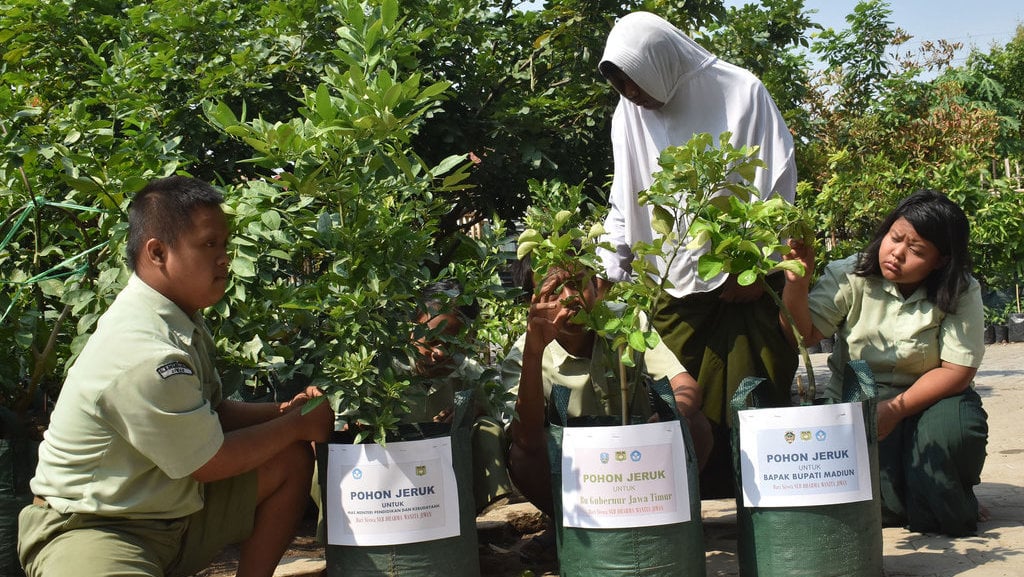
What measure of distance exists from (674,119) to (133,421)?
6.32ft

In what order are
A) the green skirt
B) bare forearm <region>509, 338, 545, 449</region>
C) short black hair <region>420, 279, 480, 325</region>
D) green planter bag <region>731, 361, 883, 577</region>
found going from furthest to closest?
the green skirt < bare forearm <region>509, 338, 545, 449</region> < short black hair <region>420, 279, 480, 325</region> < green planter bag <region>731, 361, 883, 577</region>

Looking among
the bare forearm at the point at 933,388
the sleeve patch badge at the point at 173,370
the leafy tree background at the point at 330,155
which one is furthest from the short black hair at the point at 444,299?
the bare forearm at the point at 933,388

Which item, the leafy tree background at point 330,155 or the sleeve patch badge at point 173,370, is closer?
the sleeve patch badge at point 173,370

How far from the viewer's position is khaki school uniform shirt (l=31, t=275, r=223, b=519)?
7.17 ft

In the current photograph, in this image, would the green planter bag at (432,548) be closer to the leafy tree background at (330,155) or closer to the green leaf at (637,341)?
the leafy tree background at (330,155)

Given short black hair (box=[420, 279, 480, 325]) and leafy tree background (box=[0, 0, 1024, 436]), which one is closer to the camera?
leafy tree background (box=[0, 0, 1024, 436])

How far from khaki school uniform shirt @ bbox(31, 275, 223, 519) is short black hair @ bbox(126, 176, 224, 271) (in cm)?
12

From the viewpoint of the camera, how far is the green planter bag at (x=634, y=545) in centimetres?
239

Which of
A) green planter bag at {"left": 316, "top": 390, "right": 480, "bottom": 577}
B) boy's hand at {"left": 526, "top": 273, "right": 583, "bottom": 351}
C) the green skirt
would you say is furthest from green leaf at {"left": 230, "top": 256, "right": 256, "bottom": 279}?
the green skirt

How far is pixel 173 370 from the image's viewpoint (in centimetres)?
220

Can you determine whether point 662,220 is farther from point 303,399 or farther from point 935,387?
point 935,387

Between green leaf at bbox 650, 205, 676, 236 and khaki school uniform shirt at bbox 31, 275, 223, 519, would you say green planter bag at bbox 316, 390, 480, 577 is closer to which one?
khaki school uniform shirt at bbox 31, 275, 223, 519

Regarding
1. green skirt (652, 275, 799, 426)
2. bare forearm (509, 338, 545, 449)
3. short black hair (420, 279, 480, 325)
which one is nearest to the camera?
short black hair (420, 279, 480, 325)

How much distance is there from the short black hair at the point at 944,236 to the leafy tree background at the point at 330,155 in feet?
3.92
